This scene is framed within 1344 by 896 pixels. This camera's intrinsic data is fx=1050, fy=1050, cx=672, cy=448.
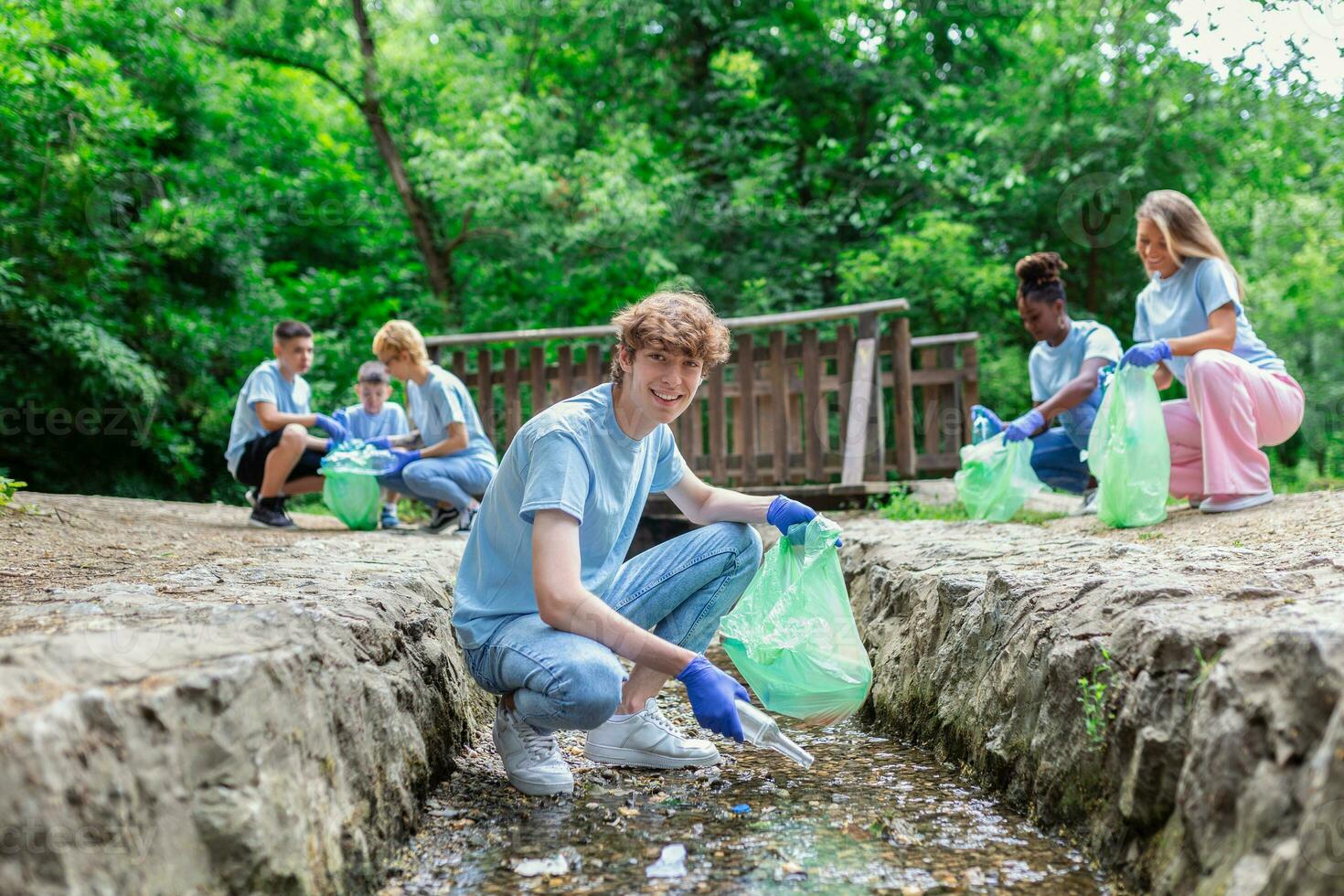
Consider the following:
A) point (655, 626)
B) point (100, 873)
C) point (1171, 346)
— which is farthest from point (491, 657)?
point (1171, 346)

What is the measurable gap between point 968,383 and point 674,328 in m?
6.00

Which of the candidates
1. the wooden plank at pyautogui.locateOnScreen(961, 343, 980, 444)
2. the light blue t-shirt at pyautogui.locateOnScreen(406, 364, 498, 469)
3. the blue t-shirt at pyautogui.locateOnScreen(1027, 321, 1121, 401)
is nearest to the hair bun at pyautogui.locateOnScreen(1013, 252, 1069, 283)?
the blue t-shirt at pyautogui.locateOnScreen(1027, 321, 1121, 401)

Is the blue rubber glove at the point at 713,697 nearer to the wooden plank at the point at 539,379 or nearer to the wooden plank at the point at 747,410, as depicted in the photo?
the wooden plank at the point at 747,410

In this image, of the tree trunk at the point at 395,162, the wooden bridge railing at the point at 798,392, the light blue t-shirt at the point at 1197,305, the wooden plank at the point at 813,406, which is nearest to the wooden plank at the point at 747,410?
the wooden bridge railing at the point at 798,392

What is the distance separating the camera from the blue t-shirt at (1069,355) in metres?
5.09

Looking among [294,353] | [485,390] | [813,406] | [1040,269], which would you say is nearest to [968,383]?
[813,406]

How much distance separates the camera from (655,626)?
9.70ft

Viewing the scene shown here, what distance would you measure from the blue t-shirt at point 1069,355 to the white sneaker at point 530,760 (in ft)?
11.7

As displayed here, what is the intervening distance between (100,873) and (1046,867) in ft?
5.51

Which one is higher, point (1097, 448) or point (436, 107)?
point (436, 107)

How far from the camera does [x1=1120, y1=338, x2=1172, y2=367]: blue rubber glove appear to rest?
162 inches

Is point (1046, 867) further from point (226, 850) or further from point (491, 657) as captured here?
point (226, 850)

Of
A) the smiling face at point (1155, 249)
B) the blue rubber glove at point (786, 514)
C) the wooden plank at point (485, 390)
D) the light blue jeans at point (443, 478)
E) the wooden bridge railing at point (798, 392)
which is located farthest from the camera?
the wooden plank at point (485, 390)

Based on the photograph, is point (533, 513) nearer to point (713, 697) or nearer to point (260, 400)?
point (713, 697)
